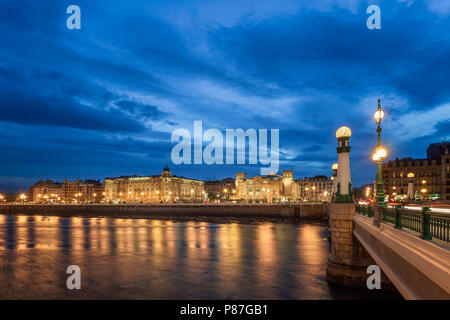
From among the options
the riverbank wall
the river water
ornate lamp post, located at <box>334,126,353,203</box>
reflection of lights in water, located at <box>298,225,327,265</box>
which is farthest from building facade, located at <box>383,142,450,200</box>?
ornate lamp post, located at <box>334,126,353,203</box>

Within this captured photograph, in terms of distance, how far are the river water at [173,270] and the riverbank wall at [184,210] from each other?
4175 centimetres

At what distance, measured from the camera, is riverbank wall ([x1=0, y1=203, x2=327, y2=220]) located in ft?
273

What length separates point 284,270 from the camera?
84.6 ft

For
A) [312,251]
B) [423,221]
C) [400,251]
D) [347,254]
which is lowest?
[312,251]

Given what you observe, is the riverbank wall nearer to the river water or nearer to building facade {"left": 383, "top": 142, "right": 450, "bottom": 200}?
building facade {"left": 383, "top": 142, "right": 450, "bottom": 200}

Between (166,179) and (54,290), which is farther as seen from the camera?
(166,179)

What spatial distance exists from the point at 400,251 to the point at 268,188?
170102mm

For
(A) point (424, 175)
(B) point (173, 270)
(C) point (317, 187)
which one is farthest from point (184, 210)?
(C) point (317, 187)

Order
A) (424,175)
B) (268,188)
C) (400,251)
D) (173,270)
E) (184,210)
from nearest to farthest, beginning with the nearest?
1. (400,251)
2. (173,270)
3. (184,210)
4. (424,175)
5. (268,188)

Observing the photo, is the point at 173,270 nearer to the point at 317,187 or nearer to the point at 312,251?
the point at 312,251

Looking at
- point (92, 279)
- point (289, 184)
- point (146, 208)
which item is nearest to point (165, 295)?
point (92, 279)

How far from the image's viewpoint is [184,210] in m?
101
